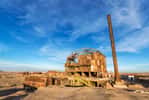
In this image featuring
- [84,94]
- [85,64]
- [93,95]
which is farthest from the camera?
[85,64]

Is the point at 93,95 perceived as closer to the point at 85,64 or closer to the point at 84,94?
the point at 84,94

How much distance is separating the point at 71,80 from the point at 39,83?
427 cm

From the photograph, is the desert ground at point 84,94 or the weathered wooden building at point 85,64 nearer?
the desert ground at point 84,94

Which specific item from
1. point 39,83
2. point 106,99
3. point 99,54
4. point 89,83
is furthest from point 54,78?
point 99,54

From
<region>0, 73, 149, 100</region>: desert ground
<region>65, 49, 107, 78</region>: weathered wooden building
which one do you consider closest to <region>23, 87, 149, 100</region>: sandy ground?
<region>0, 73, 149, 100</region>: desert ground

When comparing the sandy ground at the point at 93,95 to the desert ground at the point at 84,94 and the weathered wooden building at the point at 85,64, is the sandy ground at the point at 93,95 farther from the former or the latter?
the weathered wooden building at the point at 85,64

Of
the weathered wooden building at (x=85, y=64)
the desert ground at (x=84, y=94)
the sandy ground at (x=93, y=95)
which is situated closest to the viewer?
the sandy ground at (x=93, y=95)

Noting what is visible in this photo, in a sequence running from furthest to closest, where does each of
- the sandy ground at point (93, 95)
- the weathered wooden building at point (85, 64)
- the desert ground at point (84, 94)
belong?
the weathered wooden building at point (85, 64) < the desert ground at point (84, 94) < the sandy ground at point (93, 95)

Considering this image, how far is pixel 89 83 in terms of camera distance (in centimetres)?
1569

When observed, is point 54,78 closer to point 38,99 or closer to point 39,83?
point 39,83

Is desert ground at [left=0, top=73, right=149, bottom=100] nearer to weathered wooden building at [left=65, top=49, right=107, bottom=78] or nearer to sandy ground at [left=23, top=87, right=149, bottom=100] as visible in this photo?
sandy ground at [left=23, top=87, right=149, bottom=100]

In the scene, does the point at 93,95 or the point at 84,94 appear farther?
the point at 84,94

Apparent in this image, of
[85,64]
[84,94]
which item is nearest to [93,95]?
[84,94]

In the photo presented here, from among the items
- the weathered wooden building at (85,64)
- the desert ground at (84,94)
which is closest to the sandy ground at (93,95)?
the desert ground at (84,94)
